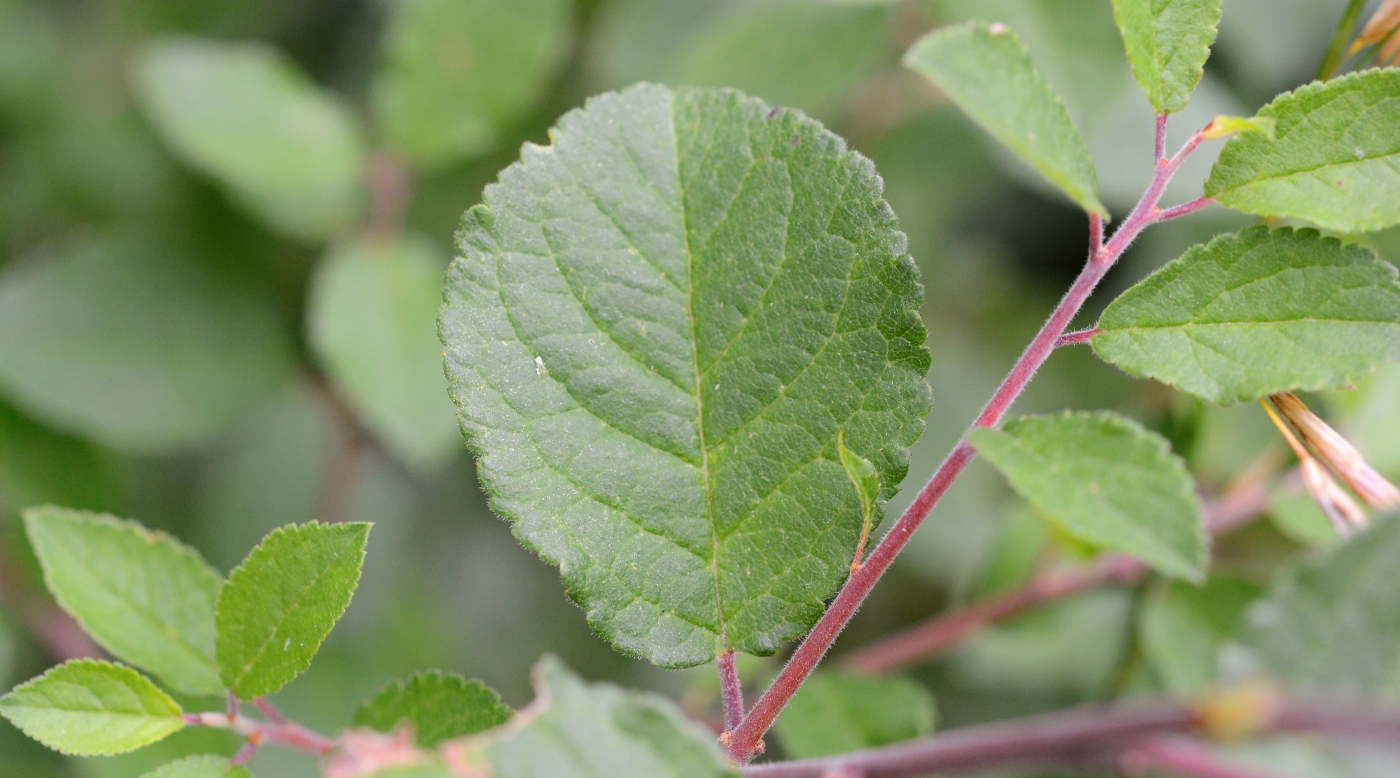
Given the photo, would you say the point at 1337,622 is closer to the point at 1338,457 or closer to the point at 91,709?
the point at 1338,457

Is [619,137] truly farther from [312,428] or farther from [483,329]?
[312,428]

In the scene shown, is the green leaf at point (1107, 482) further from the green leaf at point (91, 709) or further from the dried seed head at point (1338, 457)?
the green leaf at point (91, 709)

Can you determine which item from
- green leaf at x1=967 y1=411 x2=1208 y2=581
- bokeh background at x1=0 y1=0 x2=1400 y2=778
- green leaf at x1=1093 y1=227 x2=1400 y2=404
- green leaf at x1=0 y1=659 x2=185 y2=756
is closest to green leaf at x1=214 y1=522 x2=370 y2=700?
green leaf at x1=0 y1=659 x2=185 y2=756

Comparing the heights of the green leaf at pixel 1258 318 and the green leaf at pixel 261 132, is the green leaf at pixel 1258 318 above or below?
below

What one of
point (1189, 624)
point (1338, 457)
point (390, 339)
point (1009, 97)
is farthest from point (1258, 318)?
point (390, 339)

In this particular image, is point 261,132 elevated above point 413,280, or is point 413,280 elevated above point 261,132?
point 261,132

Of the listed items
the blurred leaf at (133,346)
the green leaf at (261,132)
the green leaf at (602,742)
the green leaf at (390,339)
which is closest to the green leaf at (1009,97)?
the green leaf at (602,742)
